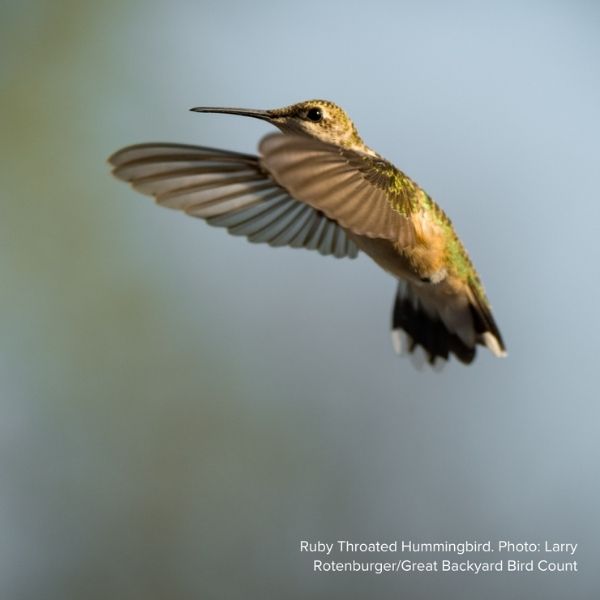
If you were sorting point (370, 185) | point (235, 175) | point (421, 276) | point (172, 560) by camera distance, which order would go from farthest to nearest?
point (172, 560) → point (421, 276) → point (235, 175) → point (370, 185)

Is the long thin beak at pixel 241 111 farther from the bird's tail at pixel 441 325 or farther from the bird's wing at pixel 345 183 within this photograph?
the bird's tail at pixel 441 325

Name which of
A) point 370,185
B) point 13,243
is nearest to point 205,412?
point 13,243

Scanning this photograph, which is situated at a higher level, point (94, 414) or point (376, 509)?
point (94, 414)

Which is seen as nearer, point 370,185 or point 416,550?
point 370,185

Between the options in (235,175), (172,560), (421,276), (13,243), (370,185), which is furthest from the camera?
(172,560)

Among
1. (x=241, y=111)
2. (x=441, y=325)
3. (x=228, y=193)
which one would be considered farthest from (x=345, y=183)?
(x=441, y=325)

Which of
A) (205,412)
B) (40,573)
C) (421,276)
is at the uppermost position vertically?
(421,276)

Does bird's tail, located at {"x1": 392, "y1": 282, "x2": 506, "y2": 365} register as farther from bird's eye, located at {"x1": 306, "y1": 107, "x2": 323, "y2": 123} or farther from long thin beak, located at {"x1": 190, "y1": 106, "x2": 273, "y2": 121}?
long thin beak, located at {"x1": 190, "y1": 106, "x2": 273, "y2": 121}

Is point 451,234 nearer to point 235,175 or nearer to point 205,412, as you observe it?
point 235,175
